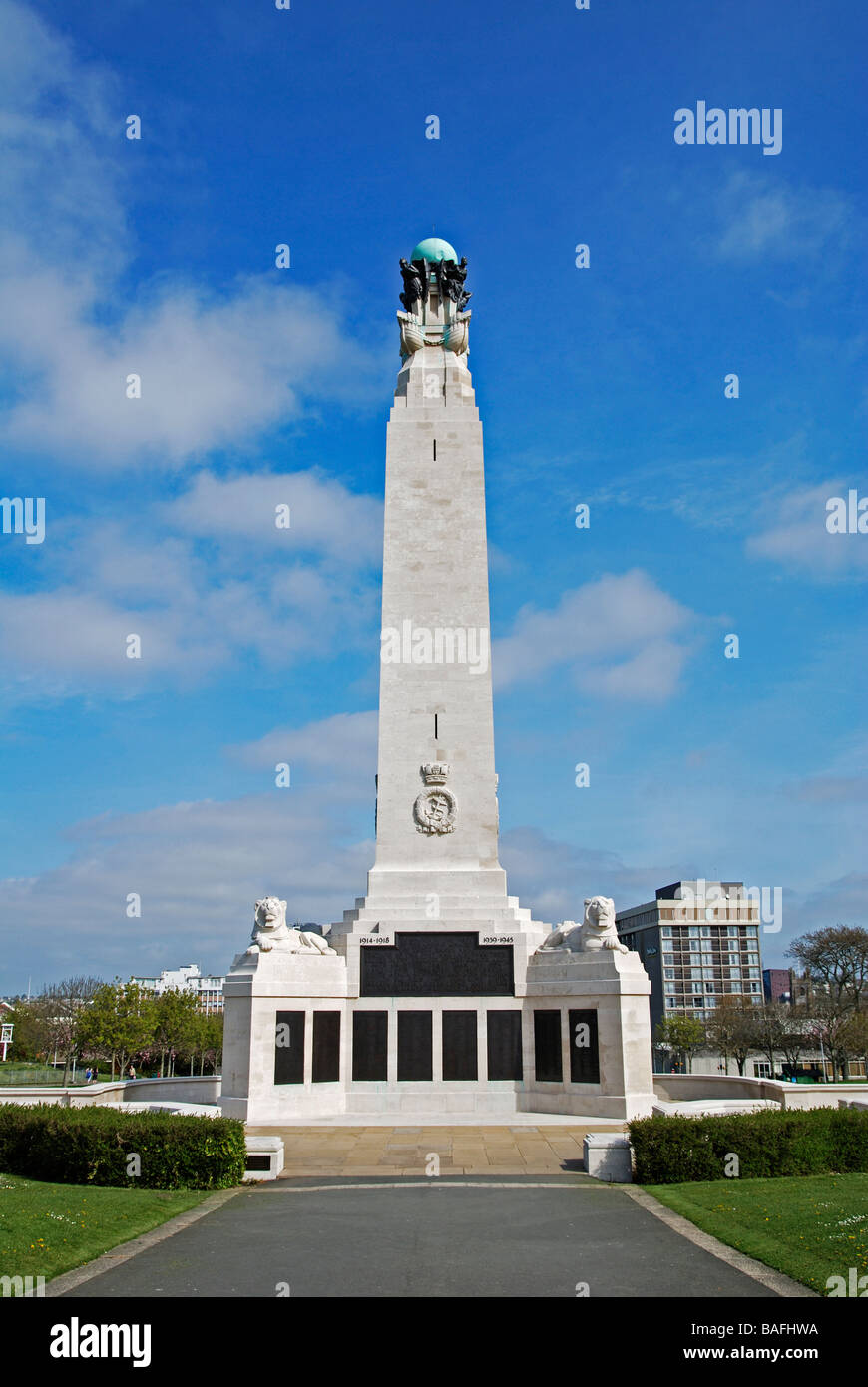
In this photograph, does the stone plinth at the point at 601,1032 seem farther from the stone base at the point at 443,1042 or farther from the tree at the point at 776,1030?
the tree at the point at 776,1030

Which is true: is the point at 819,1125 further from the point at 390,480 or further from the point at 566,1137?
the point at 390,480

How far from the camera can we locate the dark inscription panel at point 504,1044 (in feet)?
104

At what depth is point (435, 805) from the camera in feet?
117

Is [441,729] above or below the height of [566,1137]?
above

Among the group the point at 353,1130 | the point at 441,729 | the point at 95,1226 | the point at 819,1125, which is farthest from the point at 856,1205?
the point at 441,729

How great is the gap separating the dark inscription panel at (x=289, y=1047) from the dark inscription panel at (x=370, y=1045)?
6.23ft

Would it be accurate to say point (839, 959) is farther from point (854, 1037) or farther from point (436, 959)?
point (436, 959)

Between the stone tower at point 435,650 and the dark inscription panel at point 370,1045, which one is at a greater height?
the stone tower at point 435,650

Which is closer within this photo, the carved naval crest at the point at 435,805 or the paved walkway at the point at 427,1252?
the paved walkway at the point at 427,1252

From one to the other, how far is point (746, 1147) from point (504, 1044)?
14.4m

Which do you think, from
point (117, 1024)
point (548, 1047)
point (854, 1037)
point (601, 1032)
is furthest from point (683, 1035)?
point (601, 1032)

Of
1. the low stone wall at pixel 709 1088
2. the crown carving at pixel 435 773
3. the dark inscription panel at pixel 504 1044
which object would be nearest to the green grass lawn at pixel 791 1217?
the low stone wall at pixel 709 1088

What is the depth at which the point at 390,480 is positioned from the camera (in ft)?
129
